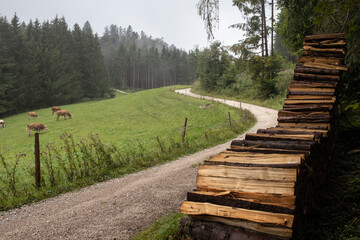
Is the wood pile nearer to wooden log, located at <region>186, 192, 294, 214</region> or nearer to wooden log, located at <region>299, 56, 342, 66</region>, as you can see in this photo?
wooden log, located at <region>186, 192, 294, 214</region>

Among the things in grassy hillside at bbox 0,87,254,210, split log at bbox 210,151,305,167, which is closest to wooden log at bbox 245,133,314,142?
split log at bbox 210,151,305,167

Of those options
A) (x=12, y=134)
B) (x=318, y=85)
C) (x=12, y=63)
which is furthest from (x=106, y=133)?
(x=12, y=63)

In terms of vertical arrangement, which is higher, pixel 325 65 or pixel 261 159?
pixel 325 65

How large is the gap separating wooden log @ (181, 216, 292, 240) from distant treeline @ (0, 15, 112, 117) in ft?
150

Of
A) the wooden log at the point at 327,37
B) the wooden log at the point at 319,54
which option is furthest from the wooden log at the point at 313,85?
the wooden log at the point at 327,37

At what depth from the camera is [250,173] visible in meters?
3.19

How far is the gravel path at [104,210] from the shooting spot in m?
4.92

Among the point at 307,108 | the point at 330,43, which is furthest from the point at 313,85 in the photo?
the point at 330,43

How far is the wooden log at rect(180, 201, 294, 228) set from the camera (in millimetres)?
2664

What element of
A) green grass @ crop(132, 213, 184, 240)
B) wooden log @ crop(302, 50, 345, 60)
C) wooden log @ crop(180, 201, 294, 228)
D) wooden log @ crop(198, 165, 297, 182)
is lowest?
green grass @ crop(132, 213, 184, 240)

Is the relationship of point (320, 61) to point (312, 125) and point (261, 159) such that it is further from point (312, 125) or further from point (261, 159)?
point (261, 159)

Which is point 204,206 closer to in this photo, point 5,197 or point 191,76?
point 5,197

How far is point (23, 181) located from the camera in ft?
30.3

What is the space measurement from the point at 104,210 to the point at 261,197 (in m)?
4.19
